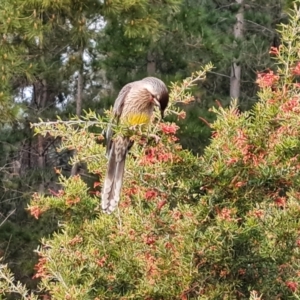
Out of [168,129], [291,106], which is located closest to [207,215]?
[168,129]

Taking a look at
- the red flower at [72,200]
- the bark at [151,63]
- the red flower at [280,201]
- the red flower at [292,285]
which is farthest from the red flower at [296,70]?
the bark at [151,63]

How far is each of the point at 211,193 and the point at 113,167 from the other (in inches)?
25.9

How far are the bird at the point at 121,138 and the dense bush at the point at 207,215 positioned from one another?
0.23 ft

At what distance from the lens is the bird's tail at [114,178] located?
317 centimetres

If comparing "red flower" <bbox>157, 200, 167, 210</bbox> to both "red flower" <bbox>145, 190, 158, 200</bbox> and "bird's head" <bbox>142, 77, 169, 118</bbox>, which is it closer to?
"red flower" <bbox>145, 190, 158, 200</bbox>

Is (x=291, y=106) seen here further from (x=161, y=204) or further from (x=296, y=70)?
(x=161, y=204)

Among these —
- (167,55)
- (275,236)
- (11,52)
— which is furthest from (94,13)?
(275,236)

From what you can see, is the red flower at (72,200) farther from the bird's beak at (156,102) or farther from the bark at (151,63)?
the bark at (151,63)

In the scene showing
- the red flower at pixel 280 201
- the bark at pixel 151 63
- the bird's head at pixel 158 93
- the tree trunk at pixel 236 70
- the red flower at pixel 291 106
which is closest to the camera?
the red flower at pixel 291 106

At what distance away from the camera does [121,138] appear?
3152 millimetres

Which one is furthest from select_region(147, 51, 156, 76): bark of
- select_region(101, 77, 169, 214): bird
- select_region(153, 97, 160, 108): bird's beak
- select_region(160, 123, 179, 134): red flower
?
select_region(160, 123, 179, 134): red flower

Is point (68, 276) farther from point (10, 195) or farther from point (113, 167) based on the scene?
point (10, 195)

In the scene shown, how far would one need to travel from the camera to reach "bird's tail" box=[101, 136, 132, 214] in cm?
317

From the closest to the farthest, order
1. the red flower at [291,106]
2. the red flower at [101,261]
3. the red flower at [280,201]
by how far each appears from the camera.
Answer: the red flower at [291,106] < the red flower at [280,201] < the red flower at [101,261]
